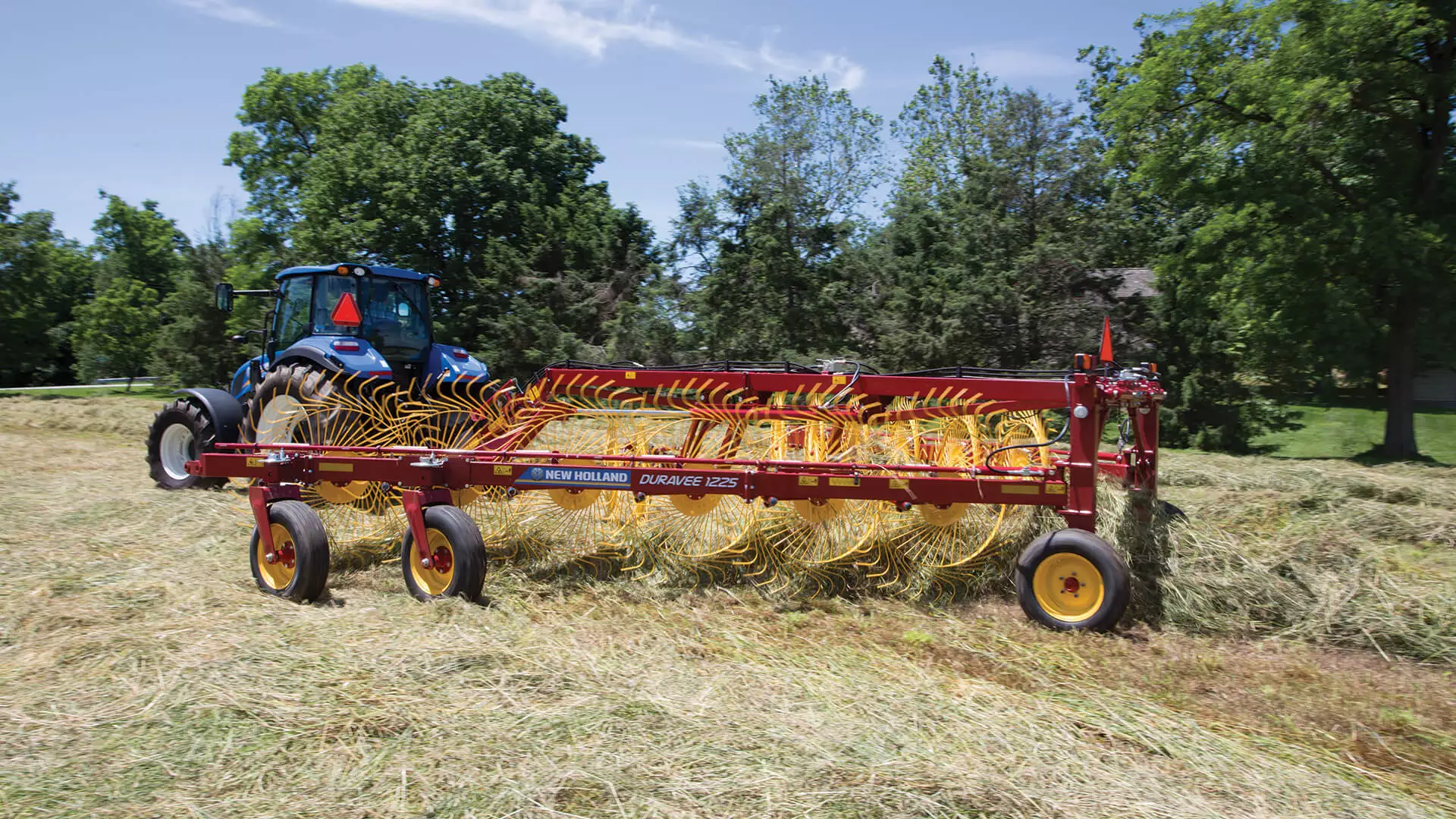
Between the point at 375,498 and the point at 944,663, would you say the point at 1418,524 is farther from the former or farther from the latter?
the point at 375,498

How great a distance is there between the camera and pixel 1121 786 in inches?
124

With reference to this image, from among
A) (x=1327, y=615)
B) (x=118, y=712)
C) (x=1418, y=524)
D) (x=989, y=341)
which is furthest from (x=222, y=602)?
(x=989, y=341)

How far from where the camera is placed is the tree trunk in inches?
565

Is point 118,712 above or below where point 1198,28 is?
below

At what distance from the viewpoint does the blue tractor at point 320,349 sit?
340 inches

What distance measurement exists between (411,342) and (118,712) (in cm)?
627

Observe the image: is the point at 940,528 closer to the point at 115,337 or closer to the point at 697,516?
the point at 697,516

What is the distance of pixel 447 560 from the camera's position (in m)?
5.46

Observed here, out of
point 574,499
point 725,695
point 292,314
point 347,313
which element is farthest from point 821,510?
point 292,314

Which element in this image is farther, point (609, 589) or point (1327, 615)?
point (609, 589)

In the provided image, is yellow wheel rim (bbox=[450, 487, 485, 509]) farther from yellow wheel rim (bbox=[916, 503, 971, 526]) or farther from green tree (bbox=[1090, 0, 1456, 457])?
green tree (bbox=[1090, 0, 1456, 457])

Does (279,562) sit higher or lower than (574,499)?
lower

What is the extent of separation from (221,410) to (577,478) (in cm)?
550

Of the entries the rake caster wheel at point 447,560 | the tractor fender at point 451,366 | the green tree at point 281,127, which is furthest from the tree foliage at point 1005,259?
the green tree at point 281,127
